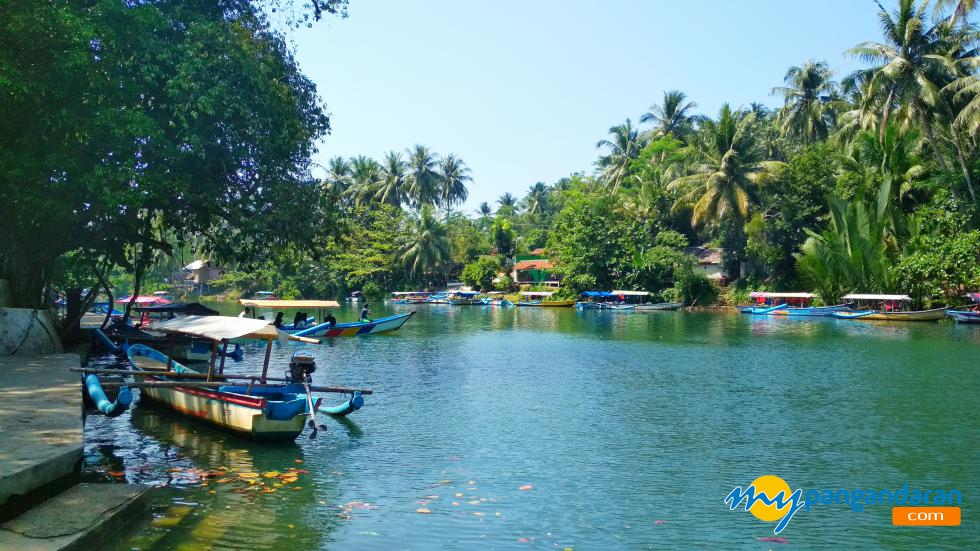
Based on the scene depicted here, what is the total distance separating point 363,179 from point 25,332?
7509 centimetres

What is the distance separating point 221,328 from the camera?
52.3ft

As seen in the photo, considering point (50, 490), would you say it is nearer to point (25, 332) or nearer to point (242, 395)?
point (242, 395)

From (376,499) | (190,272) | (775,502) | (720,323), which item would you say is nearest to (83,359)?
(376,499)

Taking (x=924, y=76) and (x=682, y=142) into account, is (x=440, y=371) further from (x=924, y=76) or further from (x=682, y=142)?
(x=682, y=142)

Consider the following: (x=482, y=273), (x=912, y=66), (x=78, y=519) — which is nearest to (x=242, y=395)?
(x=78, y=519)

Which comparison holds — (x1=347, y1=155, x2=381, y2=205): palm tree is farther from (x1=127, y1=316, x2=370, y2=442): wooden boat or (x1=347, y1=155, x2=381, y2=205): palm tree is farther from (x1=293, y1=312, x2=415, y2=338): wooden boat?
(x1=127, y1=316, x2=370, y2=442): wooden boat

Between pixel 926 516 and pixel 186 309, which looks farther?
pixel 186 309

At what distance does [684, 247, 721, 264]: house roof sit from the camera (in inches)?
2709

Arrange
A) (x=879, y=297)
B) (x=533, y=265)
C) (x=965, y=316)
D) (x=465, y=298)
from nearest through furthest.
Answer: (x=965, y=316) < (x=879, y=297) < (x=465, y=298) < (x=533, y=265)

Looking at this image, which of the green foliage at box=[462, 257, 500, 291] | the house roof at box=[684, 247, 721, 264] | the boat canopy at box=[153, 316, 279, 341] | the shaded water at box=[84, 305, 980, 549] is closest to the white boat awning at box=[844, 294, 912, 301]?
the house roof at box=[684, 247, 721, 264]

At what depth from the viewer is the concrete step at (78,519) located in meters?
8.02

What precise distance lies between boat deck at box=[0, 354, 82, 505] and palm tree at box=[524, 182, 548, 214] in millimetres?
103893

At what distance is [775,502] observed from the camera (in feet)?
38.4

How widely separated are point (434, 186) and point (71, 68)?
245 ft
